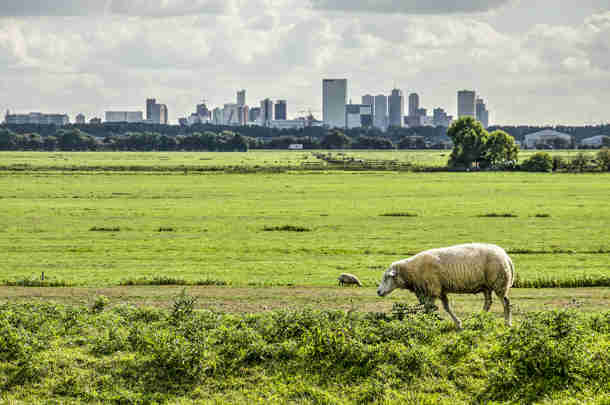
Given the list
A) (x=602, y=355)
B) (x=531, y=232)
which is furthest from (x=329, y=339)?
(x=531, y=232)

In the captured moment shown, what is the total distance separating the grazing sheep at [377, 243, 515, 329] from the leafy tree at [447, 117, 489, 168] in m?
120

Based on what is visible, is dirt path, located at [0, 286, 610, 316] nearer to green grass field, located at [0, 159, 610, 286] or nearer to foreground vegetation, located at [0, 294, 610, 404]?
green grass field, located at [0, 159, 610, 286]

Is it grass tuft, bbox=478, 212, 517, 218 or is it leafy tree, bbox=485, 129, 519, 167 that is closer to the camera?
grass tuft, bbox=478, 212, 517, 218

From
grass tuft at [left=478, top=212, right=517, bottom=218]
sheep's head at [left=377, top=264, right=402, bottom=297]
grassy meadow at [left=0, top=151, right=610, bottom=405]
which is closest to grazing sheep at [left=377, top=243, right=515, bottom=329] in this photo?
sheep's head at [left=377, top=264, right=402, bottom=297]

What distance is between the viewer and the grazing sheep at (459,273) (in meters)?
19.0

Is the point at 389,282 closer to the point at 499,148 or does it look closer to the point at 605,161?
the point at 499,148

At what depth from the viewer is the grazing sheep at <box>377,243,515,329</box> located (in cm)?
1898

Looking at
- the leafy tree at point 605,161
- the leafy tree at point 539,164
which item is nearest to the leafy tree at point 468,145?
the leafy tree at point 539,164

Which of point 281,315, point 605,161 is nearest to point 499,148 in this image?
point 605,161

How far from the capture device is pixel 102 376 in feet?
53.6

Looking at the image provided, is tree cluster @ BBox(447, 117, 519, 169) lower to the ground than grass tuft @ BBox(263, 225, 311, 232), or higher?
higher

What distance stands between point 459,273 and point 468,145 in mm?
121462

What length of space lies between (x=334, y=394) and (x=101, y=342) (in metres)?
6.61

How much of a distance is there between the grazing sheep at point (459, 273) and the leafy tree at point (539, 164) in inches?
4820
